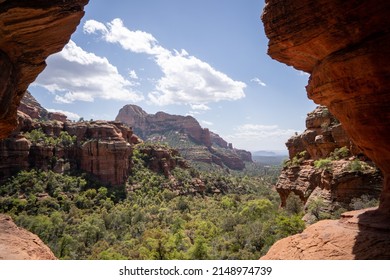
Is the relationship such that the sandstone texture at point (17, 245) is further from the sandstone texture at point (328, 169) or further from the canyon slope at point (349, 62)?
the sandstone texture at point (328, 169)

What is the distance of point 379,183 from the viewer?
76.0 feet

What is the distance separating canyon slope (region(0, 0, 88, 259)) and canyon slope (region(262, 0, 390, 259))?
33.0 feet

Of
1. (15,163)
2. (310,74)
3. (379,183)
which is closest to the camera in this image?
(310,74)

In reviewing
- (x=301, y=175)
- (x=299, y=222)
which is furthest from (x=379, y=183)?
(x=301, y=175)

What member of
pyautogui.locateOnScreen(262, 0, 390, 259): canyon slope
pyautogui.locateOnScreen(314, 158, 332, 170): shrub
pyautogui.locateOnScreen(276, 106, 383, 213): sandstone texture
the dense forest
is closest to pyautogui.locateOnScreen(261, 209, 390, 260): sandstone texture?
pyautogui.locateOnScreen(262, 0, 390, 259): canyon slope

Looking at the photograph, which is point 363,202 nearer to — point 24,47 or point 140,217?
point 24,47

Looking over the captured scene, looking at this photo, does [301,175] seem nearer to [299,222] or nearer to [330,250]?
[299,222]

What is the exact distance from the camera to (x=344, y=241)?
1177 centimetres

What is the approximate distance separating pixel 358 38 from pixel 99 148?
228 feet

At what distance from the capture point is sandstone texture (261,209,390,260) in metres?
10.4

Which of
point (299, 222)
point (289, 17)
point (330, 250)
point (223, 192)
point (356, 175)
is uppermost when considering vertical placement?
point (289, 17)

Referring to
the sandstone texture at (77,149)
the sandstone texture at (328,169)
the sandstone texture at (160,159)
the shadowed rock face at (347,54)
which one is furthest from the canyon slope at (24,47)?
the sandstone texture at (160,159)

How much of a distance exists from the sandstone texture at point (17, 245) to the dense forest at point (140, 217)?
1677 centimetres

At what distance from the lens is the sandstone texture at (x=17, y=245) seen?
36.5ft
